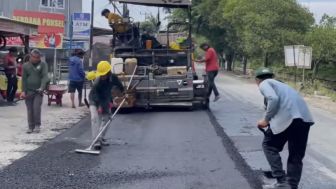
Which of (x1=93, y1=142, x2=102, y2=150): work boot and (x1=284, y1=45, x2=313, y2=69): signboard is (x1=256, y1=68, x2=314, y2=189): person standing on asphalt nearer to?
(x1=93, y1=142, x2=102, y2=150): work boot

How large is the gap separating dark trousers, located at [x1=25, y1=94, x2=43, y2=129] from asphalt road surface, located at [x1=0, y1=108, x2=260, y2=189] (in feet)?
2.29

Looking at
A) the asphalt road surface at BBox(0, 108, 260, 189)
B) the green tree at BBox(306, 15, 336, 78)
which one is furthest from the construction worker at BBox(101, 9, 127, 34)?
the green tree at BBox(306, 15, 336, 78)

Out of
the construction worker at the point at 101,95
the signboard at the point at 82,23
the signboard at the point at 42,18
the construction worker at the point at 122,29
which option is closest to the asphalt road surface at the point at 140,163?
the construction worker at the point at 101,95

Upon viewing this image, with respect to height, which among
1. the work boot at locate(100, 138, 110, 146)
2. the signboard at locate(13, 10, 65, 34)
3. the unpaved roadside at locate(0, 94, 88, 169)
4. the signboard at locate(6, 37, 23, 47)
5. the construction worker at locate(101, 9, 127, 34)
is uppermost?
the signboard at locate(13, 10, 65, 34)

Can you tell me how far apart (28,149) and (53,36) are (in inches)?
571

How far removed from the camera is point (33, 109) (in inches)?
515

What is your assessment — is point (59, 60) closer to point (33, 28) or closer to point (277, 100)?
point (33, 28)

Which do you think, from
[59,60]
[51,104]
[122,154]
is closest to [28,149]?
[122,154]

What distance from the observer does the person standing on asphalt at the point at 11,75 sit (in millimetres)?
18953

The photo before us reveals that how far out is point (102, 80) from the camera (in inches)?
427

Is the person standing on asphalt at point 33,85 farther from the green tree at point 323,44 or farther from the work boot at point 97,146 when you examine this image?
the green tree at point 323,44

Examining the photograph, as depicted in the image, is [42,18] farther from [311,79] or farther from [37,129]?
[37,129]

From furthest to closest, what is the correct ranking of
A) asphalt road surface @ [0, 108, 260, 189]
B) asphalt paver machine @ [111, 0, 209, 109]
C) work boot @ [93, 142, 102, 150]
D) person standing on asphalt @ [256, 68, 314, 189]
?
asphalt paver machine @ [111, 0, 209, 109], work boot @ [93, 142, 102, 150], asphalt road surface @ [0, 108, 260, 189], person standing on asphalt @ [256, 68, 314, 189]

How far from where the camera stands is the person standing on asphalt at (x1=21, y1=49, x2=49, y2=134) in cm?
1301
